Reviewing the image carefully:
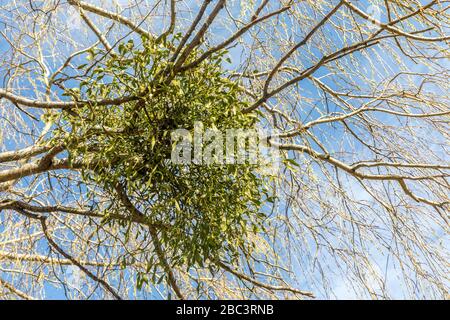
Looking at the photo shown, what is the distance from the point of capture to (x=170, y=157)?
1.56 m

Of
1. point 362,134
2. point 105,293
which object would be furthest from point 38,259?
point 362,134

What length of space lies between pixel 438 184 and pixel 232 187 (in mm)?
760

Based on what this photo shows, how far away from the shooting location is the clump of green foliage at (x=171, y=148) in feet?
4.96

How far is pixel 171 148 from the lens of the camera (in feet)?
5.01

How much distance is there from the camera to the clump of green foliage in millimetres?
1512
